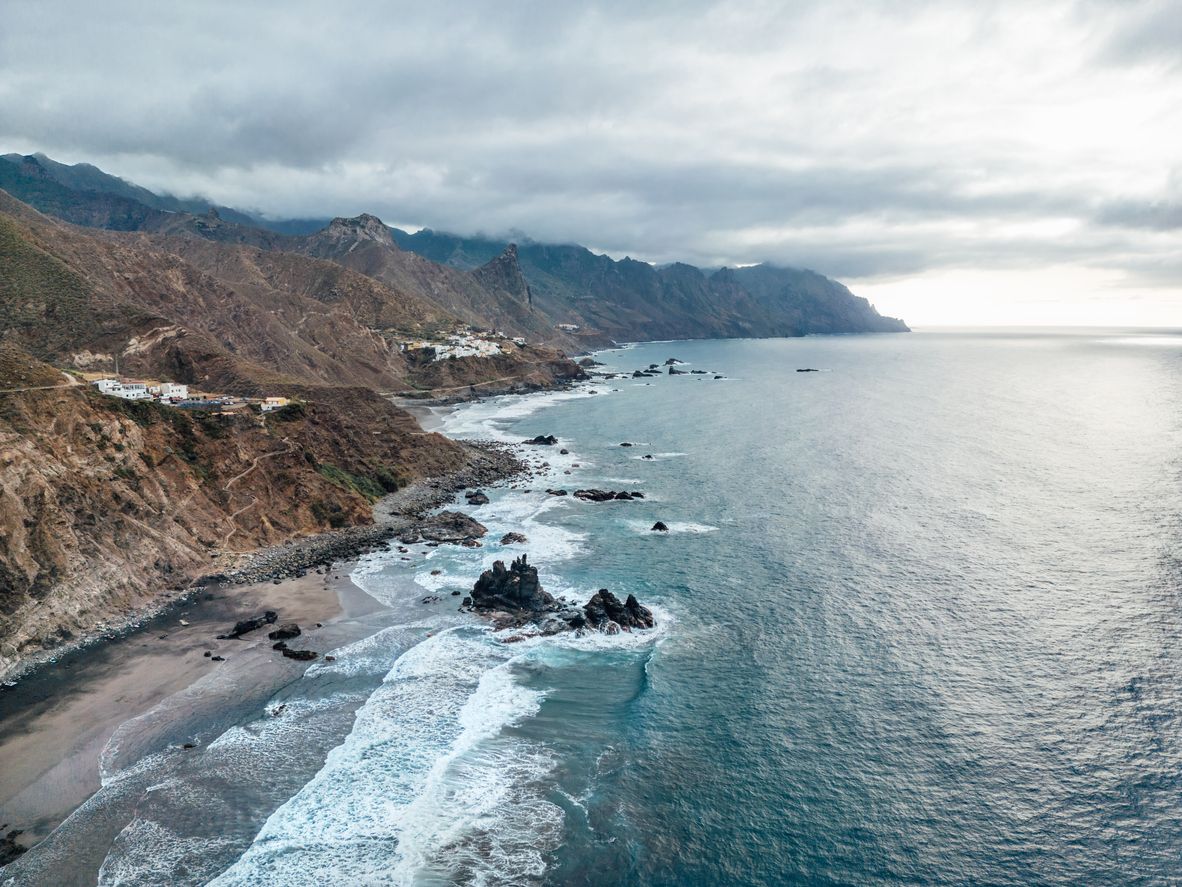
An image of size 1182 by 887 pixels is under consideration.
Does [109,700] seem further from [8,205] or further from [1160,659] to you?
[8,205]

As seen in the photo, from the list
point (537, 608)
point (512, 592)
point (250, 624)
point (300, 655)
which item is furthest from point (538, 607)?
point (250, 624)

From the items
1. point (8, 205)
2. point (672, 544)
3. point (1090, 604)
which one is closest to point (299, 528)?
point (672, 544)

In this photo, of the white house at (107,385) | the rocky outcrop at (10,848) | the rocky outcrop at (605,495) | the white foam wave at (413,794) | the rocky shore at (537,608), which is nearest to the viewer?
the rocky outcrop at (10,848)

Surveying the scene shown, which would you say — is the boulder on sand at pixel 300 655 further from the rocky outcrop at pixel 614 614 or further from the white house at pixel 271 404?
the white house at pixel 271 404

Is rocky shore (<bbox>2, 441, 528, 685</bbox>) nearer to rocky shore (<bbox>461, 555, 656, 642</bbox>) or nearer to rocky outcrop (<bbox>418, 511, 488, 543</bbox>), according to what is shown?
rocky outcrop (<bbox>418, 511, 488, 543</bbox>)

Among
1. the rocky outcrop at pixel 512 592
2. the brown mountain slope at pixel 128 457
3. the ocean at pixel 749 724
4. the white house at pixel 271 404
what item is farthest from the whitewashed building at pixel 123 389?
the rocky outcrop at pixel 512 592

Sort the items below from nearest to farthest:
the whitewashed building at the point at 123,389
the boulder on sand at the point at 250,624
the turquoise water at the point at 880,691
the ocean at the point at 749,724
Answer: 1. the ocean at the point at 749,724
2. the turquoise water at the point at 880,691
3. the boulder on sand at the point at 250,624
4. the whitewashed building at the point at 123,389
